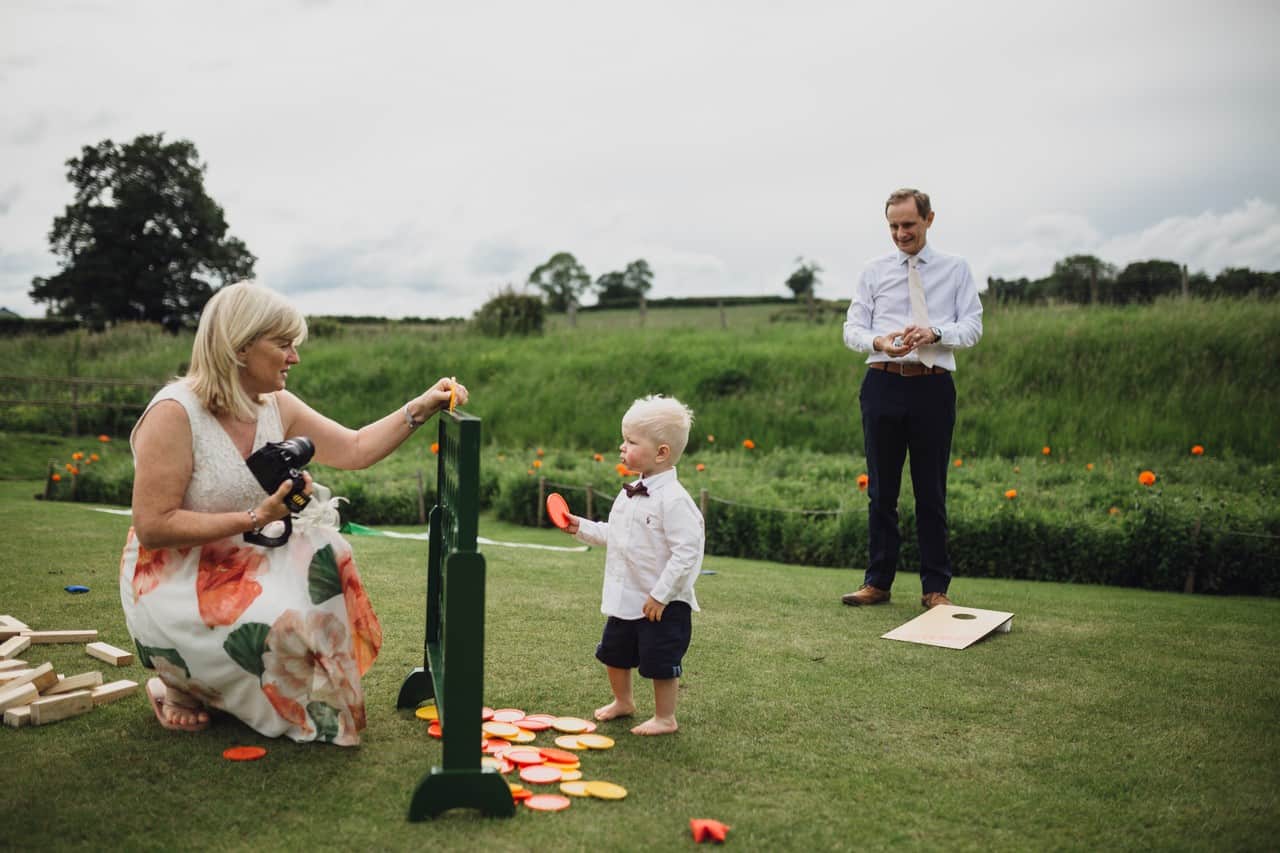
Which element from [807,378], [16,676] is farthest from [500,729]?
[807,378]

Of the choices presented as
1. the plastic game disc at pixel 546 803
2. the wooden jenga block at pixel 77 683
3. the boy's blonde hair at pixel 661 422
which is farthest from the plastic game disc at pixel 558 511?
the wooden jenga block at pixel 77 683

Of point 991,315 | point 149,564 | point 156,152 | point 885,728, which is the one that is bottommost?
point 885,728

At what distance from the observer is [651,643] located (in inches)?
148

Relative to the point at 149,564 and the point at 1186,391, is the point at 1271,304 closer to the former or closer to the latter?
the point at 1186,391

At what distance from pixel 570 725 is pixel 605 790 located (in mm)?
683

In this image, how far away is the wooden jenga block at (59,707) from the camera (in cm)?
354

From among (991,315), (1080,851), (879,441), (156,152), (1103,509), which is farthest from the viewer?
(156,152)

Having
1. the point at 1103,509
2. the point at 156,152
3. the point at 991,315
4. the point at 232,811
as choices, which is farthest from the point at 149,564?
the point at 156,152

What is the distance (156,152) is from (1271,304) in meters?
45.0

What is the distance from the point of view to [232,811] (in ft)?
9.36

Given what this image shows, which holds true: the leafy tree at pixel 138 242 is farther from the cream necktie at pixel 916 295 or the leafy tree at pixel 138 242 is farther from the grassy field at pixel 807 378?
the cream necktie at pixel 916 295

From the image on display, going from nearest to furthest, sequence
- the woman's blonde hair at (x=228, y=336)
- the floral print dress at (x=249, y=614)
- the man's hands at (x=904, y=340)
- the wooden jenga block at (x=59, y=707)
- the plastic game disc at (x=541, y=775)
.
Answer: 1. the plastic game disc at (x=541, y=775)
2. the floral print dress at (x=249, y=614)
3. the woman's blonde hair at (x=228, y=336)
4. the wooden jenga block at (x=59, y=707)
5. the man's hands at (x=904, y=340)

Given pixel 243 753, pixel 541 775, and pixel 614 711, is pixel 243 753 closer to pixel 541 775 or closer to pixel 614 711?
pixel 541 775

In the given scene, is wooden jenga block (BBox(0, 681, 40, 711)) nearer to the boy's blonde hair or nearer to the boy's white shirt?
the boy's white shirt
